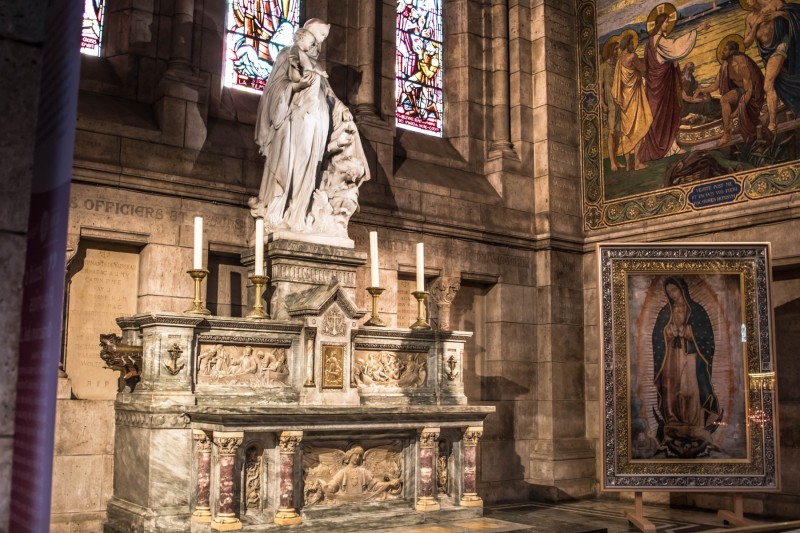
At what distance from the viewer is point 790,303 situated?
10156 millimetres

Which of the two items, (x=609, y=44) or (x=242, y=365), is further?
(x=609, y=44)

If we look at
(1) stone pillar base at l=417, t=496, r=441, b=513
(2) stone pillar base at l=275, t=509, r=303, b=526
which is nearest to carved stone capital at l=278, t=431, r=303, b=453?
(2) stone pillar base at l=275, t=509, r=303, b=526

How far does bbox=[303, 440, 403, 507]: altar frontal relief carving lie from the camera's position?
703 cm

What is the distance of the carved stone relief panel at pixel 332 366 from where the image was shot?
728 centimetres

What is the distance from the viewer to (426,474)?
7398 millimetres

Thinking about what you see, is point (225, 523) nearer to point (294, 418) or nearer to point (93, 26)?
point (294, 418)

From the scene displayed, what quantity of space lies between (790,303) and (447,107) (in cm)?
509

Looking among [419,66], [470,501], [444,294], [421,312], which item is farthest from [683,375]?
[419,66]

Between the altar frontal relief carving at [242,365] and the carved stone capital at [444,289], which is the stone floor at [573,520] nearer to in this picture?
the altar frontal relief carving at [242,365]

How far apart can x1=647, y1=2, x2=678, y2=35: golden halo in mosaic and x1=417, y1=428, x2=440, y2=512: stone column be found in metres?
6.82

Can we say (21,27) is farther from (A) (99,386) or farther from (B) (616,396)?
(B) (616,396)

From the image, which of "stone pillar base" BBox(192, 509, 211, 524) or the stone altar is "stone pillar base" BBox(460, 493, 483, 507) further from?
"stone pillar base" BBox(192, 509, 211, 524)

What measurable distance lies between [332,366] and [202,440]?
4.28 feet

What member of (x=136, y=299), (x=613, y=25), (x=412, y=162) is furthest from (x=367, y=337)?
(x=613, y=25)
